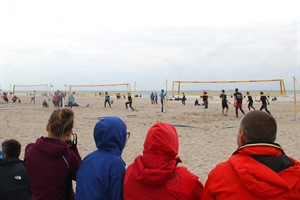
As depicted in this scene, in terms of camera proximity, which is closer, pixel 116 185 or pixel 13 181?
pixel 116 185

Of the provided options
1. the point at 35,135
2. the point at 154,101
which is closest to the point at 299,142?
the point at 35,135

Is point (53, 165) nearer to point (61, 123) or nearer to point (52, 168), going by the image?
point (52, 168)

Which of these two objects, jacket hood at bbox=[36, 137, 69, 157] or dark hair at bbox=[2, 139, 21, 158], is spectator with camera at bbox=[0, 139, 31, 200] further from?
jacket hood at bbox=[36, 137, 69, 157]

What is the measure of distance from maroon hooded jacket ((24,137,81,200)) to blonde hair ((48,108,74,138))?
8 cm

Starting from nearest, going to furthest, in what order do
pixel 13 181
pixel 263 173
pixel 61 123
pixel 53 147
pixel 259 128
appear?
pixel 263 173
pixel 259 128
pixel 53 147
pixel 61 123
pixel 13 181

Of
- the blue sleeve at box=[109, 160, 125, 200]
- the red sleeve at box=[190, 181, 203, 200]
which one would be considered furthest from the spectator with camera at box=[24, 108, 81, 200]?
the red sleeve at box=[190, 181, 203, 200]

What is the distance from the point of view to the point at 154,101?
3309 cm

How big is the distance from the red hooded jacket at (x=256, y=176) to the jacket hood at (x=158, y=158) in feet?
0.79

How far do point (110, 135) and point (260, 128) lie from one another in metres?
0.91

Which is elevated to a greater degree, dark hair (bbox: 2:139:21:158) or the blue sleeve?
dark hair (bbox: 2:139:21:158)

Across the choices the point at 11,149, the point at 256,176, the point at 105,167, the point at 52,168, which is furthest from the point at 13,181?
the point at 256,176

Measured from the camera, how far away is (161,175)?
178cm

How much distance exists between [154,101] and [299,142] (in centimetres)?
2482

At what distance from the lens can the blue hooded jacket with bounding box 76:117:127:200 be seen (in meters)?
2.00
